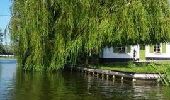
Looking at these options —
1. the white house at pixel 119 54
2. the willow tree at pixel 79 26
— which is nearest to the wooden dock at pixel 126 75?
the willow tree at pixel 79 26

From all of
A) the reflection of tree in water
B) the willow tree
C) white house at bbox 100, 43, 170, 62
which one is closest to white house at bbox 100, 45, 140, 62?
white house at bbox 100, 43, 170, 62

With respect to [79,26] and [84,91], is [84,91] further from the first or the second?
[79,26]

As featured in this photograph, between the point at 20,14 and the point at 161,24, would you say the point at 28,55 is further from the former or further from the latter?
the point at 161,24

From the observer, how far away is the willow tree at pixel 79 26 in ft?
102

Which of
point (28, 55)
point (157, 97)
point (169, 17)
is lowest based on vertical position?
point (157, 97)

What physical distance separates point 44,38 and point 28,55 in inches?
110

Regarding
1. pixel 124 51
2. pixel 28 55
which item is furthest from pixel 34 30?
pixel 124 51

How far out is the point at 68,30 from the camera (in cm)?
3328

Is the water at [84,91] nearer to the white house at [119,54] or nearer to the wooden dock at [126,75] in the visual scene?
the wooden dock at [126,75]

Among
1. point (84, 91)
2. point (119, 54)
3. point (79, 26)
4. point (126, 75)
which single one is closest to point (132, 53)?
point (119, 54)

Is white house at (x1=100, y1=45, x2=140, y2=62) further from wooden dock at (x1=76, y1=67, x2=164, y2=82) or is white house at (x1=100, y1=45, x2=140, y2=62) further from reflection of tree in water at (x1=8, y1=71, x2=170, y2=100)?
reflection of tree in water at (x1=8, y1=71, x2=170, y2=100)

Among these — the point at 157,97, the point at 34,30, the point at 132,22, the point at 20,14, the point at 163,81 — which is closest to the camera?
the point at 157,97

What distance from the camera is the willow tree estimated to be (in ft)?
102

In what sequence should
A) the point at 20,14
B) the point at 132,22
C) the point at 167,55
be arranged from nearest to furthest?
1. the point at 132,22
2. the point at 20,14
3. the point at 167,55
